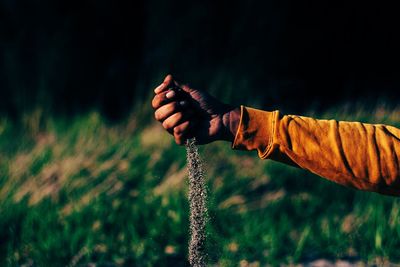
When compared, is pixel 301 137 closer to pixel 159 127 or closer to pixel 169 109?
pixel 169 109

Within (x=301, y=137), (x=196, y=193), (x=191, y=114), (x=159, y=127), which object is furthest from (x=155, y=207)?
(x=301, y=137)

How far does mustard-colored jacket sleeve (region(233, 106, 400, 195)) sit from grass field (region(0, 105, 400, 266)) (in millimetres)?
1129

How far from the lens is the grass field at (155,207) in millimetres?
3064

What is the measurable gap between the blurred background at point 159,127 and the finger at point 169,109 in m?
1.18

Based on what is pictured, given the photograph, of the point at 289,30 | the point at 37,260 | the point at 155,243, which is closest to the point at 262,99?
the point at 289,30

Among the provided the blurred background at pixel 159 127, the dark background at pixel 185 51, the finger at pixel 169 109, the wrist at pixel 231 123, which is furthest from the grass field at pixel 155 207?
the finger at pixel 169 109

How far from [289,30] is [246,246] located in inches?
83.4

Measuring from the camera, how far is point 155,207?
3.45 metres

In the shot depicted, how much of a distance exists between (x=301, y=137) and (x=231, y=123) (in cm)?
24

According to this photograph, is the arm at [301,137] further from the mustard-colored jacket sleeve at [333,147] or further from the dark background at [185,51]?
the dark background at [185,51]

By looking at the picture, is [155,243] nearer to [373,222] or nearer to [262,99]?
[373,222]

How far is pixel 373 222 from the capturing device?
3293 mm

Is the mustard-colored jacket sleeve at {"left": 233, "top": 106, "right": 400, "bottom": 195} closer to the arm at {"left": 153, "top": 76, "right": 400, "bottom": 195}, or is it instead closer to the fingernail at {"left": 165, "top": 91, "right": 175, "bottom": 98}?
the arm at {"left": 153, "top": 76, "right": 400, "bottom": 195}

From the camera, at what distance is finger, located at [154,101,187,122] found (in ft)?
6.55
